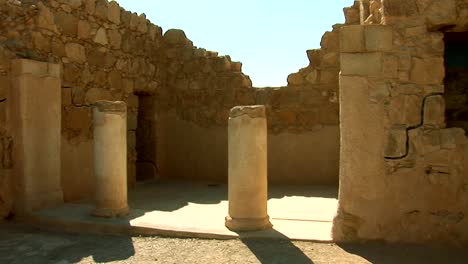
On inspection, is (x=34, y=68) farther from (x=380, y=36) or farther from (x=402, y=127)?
(x=402, y=127)

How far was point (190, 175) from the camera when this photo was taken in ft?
32.6

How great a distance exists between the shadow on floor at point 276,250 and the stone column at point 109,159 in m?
1.92

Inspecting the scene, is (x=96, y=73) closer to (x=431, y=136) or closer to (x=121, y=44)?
(x=121, y=44)

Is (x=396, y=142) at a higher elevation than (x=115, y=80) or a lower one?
lower

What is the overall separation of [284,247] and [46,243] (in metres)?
2.73

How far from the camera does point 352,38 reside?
461 cm

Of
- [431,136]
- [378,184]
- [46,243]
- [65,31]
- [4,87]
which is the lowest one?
[46,243]

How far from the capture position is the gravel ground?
430 centimetres

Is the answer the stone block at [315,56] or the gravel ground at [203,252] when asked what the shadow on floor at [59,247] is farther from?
the stone block at [315,56]

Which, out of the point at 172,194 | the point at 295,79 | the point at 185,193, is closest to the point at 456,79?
the point at 295,79

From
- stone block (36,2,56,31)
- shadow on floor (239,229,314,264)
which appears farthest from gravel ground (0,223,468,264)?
stone block (36,2,56,31)

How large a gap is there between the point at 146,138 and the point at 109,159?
13.3 feet

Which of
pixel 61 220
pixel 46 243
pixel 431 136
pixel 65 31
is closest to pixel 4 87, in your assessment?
pixel 65 31

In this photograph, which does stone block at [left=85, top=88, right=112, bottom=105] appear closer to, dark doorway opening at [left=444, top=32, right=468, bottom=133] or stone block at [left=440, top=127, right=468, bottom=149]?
stone block at [left=440, top=127, right=468, bottom=149]
